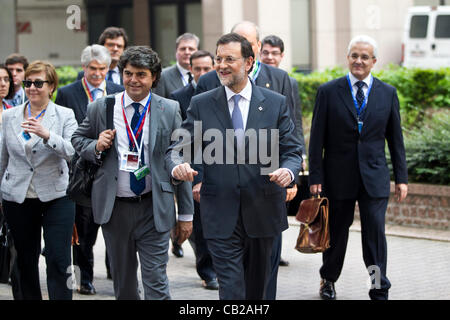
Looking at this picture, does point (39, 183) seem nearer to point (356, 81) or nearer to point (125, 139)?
point (125, 139)

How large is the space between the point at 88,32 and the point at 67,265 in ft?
76.2

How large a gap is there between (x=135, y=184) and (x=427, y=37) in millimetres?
20887

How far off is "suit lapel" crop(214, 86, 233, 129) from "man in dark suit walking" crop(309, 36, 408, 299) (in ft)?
6.00

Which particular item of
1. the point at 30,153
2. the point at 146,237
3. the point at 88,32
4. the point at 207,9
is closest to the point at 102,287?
the point at 30,153

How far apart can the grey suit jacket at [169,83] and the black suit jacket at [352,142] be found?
2336 millimetres

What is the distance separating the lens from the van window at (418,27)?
25.2 metres

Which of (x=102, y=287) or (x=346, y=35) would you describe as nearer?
(x=102, y=287)

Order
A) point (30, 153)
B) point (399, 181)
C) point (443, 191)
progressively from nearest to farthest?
point (30, 153)
point (399, 181)
point (443, 191)

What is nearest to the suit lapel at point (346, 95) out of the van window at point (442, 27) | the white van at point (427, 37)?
the white van at point (427, 37)

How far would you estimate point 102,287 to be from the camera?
8.59m

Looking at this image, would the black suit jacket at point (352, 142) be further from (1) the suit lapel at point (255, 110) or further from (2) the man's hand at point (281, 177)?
(2) the man's hand at point (281, 177)

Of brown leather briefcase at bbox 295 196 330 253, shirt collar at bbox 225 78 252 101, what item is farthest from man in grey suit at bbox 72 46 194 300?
brown leather briefcase at bbox 295 196 330 253

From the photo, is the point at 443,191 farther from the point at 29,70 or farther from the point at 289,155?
the point at 29,70

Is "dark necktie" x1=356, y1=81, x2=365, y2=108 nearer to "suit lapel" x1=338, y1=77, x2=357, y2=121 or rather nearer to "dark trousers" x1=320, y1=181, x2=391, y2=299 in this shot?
"suit lapel" x1=338, y1=77, x2=357, y2=121
